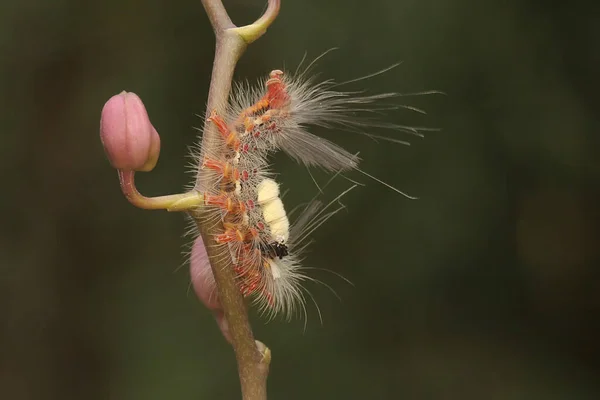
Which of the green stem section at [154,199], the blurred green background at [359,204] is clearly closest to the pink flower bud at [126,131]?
the green stem section at [154,199]

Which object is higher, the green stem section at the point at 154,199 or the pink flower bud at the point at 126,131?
the pink flower bud at the point at 126,131

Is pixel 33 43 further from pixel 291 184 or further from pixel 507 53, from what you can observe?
pixel 507 53

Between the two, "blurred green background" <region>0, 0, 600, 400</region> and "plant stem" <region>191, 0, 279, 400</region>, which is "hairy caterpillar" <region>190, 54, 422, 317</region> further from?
"blurred green background" <region>0, 0, 600, 400</region>

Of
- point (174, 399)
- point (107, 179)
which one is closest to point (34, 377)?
point (174, 399)

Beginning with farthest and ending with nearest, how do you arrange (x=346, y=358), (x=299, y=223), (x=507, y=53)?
(x=346, y=358), (x=507, y=53), (x=299, y=223)

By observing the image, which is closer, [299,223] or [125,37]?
[299,223]

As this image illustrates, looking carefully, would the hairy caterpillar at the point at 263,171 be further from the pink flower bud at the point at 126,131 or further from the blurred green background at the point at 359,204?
the blurred green background at the point at 359,204

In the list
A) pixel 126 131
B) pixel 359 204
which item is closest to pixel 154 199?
pixel 126 131
